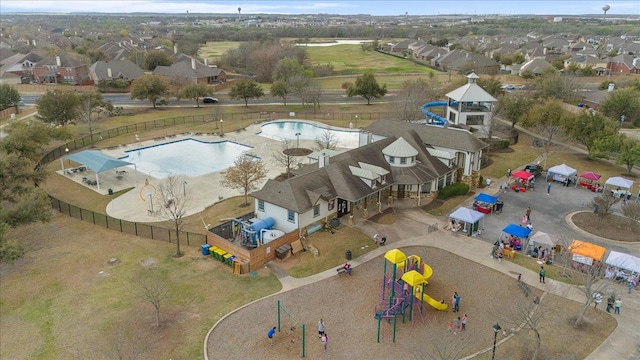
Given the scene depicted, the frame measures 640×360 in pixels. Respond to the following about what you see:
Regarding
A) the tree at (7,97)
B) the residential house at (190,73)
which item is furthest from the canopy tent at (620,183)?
the tree at (7,97)

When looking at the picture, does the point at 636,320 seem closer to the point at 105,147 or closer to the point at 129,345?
the point at 129,345

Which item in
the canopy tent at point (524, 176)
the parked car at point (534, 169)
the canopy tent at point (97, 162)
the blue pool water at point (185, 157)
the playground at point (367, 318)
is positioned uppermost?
the canopy tent at point (97, 162)

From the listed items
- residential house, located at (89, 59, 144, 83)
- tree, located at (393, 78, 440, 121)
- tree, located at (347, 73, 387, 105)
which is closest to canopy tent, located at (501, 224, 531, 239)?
tree, located at (393, 78, 440, 121)

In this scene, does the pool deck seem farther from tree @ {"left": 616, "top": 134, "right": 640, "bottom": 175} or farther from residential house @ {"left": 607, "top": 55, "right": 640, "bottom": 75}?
residential house @ {"left": 607, "top": 55, "right": 640, "bottom": 75}

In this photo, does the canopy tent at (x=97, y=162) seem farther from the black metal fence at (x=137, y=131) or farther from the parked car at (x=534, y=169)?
the parked car at (x=534, y=169)

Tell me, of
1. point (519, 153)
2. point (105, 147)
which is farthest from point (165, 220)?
point (519, 153)

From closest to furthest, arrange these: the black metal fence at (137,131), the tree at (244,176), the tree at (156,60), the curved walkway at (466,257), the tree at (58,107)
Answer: the curved walkway at (466,257) < the black metal fence at (137,131) < the tree at (244,176) < the tree at (58,107) < the tree at (156,60)
